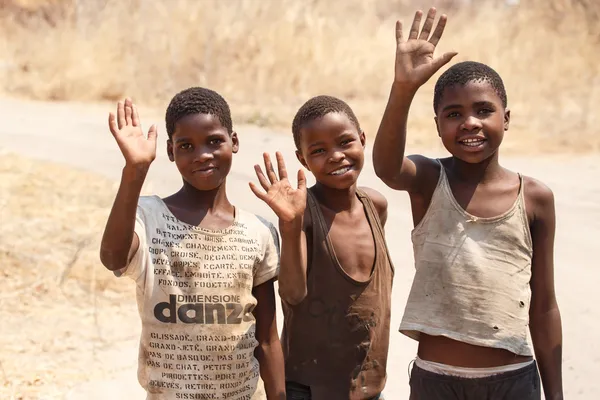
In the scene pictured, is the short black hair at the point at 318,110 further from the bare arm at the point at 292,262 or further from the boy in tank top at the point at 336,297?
the bare arm at the point at 292,262

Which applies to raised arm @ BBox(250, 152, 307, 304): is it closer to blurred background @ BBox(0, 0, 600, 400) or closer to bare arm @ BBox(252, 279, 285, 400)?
bare arm @ BBox(252, 279, 285, 400)

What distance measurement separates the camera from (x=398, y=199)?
300 inches

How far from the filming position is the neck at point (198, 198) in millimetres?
2477

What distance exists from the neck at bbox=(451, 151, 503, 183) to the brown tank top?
419 mm

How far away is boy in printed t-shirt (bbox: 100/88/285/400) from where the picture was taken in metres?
2.33

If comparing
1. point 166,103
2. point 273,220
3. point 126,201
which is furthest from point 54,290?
point 166,103

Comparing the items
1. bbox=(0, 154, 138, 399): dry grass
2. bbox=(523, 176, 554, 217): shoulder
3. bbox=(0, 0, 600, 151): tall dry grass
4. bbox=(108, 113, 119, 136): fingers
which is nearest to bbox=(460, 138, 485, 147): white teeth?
bbox=(523, 176, 554, 217): shoulder

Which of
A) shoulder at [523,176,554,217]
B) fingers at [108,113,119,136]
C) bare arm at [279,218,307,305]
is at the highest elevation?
fingers at [108,113,119,136]

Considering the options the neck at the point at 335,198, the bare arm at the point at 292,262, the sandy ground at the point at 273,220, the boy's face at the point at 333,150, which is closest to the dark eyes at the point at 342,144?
the boy's face at the point at 333,150

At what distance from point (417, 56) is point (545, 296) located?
2.84 feet

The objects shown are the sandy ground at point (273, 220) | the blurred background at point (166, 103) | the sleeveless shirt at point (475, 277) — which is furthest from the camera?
the blurred background at point (166, 103)

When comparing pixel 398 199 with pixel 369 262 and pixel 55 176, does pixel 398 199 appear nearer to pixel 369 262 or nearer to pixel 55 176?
pixel 55 176

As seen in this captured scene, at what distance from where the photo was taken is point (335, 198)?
2.64m

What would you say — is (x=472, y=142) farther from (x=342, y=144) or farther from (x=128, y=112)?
(x=128, y=112)
